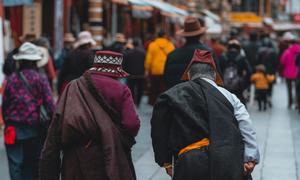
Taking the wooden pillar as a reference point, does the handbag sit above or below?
below

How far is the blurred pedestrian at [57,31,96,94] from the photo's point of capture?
39.3ft

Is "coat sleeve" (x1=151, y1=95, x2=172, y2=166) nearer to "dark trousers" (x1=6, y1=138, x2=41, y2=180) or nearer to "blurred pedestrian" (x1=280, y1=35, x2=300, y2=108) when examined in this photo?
"dark trousers" (x1=6, y1=138, x2=41, y2=180)

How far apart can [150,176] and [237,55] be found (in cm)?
527

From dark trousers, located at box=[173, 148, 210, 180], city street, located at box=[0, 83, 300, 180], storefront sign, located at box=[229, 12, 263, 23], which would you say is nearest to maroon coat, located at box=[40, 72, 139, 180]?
dark trousers, located at box=[173, 148, 210, 180]

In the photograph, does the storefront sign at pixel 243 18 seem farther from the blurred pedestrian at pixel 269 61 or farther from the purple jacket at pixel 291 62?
the purple jacket at pixel 291 62

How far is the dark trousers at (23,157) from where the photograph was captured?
8.23 m

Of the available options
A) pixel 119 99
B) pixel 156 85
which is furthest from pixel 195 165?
pixel 156 85

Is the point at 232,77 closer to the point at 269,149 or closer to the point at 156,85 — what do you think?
the point at 269,149

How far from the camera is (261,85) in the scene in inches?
749

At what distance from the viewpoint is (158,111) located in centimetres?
570

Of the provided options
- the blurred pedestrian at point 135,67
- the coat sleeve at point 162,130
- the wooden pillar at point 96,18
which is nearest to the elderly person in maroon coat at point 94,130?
the coat sleeve at point 162,130

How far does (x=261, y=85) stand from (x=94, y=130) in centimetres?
1364

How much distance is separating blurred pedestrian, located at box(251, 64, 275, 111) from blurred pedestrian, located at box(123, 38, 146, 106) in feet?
9.08

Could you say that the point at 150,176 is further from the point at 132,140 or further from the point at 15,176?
the point at 132,140
